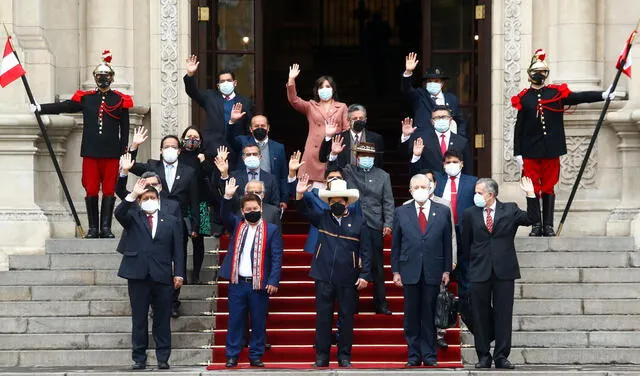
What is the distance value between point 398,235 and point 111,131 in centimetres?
412

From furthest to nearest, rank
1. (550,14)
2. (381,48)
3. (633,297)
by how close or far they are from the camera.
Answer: (381,48) → (550,14) → (633,297)

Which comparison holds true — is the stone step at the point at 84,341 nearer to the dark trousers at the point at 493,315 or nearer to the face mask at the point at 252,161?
the face mask at the point at 252,161

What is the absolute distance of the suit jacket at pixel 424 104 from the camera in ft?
79.3

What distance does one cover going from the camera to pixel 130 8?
25.9m

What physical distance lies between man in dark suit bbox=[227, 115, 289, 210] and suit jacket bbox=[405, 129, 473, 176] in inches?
59.5

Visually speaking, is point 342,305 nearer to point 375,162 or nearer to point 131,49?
point 375,162

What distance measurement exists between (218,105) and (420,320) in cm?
408

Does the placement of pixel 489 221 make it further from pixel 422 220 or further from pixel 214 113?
pixel 214 113

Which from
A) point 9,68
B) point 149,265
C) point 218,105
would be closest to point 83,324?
point 149,265

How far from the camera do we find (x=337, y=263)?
2188 centimetres

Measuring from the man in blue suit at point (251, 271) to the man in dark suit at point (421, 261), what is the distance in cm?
135

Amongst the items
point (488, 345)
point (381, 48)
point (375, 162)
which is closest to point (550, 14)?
point (375, 162)

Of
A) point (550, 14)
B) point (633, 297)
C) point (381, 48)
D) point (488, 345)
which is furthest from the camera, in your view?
point (381, 48)

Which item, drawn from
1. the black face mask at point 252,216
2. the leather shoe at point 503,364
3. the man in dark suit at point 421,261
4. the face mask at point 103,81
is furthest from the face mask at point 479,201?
the face mask at point 103,81
